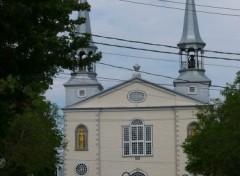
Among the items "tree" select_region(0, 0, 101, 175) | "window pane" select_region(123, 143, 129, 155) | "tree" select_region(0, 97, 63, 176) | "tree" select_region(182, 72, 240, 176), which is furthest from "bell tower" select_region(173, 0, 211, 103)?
"tree" select_region(0, 0, 101, 175)

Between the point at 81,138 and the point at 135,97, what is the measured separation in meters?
6.55

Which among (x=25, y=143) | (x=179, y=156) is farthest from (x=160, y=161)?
(x=25, y=143)

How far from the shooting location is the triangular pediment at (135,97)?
82938 mm

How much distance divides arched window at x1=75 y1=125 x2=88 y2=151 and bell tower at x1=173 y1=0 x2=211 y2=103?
32.7 ft

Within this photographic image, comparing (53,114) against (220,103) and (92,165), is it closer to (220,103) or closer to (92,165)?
(220,103)

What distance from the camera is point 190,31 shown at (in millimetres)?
84938

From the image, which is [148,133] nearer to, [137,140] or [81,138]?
[137,140]

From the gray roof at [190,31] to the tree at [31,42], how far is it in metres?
61.9

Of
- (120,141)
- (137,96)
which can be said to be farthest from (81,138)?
(137,96)

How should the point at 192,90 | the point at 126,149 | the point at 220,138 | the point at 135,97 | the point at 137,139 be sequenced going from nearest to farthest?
1. the point at 220,138
2. the point at 126,149
3. the point at 137,139
4. the point at 135,97
5. the point at 192,90

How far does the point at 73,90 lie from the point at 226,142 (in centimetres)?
4505

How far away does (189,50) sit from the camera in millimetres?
83125

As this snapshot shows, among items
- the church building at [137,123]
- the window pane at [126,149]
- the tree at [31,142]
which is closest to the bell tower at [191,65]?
the church building at [137,123]

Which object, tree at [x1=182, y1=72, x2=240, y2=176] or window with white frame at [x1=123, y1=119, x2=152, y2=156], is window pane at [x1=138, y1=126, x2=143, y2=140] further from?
tree at [x1=182, y1=72, x2=240, y2=176]
